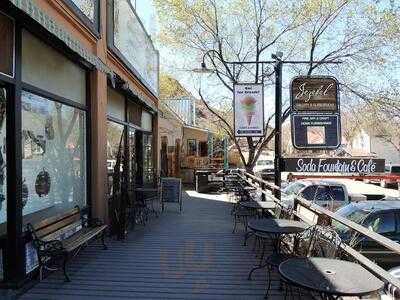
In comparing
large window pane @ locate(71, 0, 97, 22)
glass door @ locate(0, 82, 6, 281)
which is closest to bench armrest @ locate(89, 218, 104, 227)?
glass door @ locate(0, 82, 6, 281)

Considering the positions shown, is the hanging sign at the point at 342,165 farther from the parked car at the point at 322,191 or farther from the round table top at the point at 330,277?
the parked car at the point at 322,191

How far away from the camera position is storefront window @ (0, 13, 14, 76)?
577cm

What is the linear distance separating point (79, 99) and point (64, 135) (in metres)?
0.93

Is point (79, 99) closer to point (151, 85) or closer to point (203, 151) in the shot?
point (151, 85)

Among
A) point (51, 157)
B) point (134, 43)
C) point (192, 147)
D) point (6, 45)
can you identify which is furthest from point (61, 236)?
point (192, 147)

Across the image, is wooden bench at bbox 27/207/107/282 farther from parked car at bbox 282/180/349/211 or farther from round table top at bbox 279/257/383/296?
parked car at bbox 282/180/349/211

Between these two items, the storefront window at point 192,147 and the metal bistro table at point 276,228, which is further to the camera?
the storefront window at point 192,147

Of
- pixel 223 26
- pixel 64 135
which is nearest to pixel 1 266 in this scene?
pixel 64 135

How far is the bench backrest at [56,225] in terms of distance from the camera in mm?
6879

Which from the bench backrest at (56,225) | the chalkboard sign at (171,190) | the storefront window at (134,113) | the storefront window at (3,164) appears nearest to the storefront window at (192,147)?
the storefront window at (134,113)

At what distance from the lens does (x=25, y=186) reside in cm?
663

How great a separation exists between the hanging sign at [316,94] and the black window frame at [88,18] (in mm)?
3735

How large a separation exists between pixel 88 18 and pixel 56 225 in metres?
3.63

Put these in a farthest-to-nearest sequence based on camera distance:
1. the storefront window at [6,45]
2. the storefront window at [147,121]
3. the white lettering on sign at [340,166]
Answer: the storefront window at [147,121]
the white lettering on sign at [340,166]
the storefront window at [6,45]
